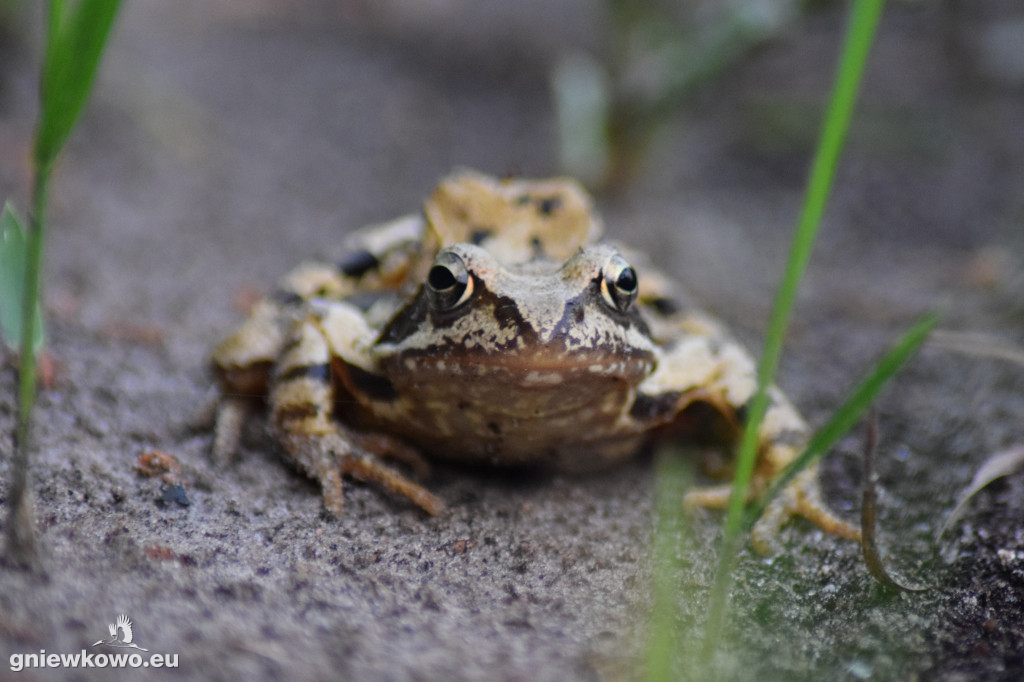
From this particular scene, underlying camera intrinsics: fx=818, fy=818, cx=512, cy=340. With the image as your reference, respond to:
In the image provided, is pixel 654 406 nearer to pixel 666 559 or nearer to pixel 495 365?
pixel 495 365

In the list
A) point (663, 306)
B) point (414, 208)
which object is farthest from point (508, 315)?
point (414, 208)

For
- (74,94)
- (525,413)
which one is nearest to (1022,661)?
(525,413)

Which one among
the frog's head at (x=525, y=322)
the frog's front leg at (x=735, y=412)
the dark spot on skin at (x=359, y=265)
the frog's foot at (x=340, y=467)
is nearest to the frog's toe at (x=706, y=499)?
the frog's front leg at (x=735, y=412)

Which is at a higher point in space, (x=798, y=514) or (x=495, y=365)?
(x=495, y=365)

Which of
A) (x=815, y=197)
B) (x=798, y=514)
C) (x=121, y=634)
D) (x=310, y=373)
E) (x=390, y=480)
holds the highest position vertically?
(x=310, y=373)

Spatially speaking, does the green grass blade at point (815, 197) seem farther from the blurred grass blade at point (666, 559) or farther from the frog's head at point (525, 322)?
the frog's head at point (525, 322)

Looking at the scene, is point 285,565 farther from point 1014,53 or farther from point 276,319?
point 1014,53

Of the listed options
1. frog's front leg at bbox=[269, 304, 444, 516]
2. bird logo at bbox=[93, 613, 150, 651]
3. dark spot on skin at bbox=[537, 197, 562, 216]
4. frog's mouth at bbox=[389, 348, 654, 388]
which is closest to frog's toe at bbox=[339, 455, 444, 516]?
frog's front leg at bbox=[269, 304, 444, 516]

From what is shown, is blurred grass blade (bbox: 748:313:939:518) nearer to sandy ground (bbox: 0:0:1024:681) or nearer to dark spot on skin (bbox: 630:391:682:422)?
sandy ground (bbox: 0:0:1024:681)
